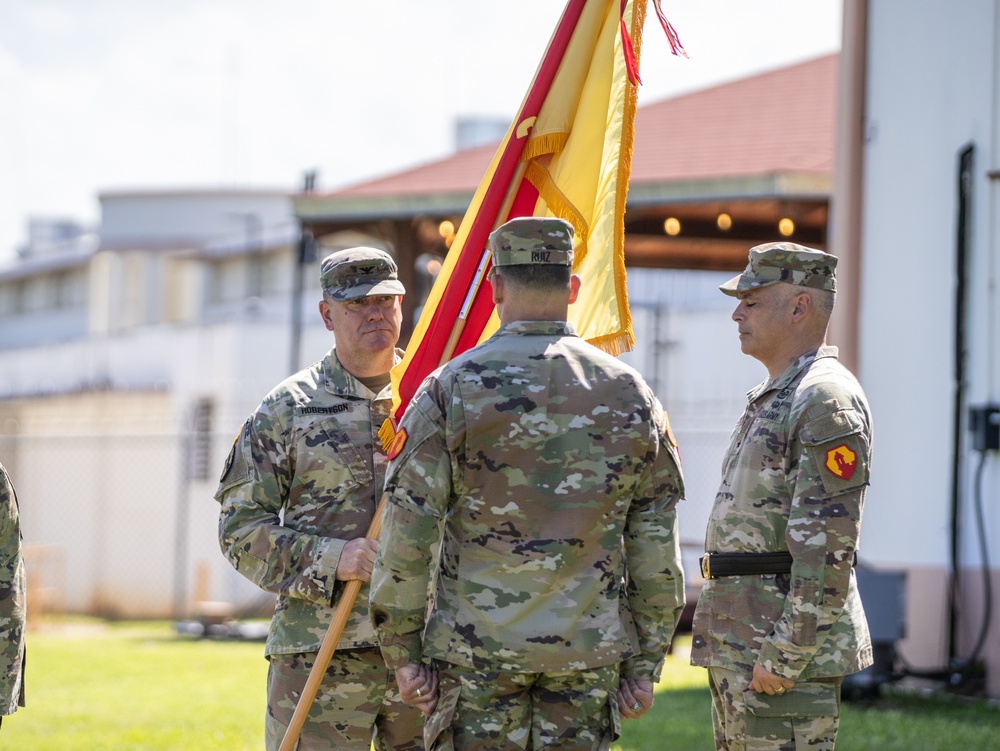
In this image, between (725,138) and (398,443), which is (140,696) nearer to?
(398,443)

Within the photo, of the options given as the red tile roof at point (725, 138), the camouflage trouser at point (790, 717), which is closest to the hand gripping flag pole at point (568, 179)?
the camouflage trouser at point (790, 717)

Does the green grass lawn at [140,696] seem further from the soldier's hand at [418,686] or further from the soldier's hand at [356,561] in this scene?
the soldier's hand at [418,686]

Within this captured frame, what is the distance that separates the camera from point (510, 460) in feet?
11.7

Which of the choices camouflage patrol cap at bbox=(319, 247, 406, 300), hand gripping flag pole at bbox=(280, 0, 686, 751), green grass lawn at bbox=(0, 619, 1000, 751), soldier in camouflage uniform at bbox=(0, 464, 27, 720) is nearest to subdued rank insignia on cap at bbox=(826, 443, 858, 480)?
hand gripping flag pole at bbox=(280, 0, 686, 751)

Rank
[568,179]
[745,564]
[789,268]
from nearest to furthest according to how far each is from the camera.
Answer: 1. [745,564]
2. [789,268]
3. [568,179]

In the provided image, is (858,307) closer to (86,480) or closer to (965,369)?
(965,369)

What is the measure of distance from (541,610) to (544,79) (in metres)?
2.12

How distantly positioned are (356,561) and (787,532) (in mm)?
1373

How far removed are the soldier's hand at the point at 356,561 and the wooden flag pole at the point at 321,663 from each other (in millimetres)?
26

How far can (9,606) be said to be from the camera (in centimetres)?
464

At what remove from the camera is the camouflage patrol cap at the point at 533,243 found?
11.9ft

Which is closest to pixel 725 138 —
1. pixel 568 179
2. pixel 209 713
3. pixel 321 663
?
pixel 209 713

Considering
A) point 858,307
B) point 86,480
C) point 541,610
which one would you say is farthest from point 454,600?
point 86,480

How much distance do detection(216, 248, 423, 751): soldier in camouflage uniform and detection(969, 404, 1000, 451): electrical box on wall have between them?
607 centimetres
